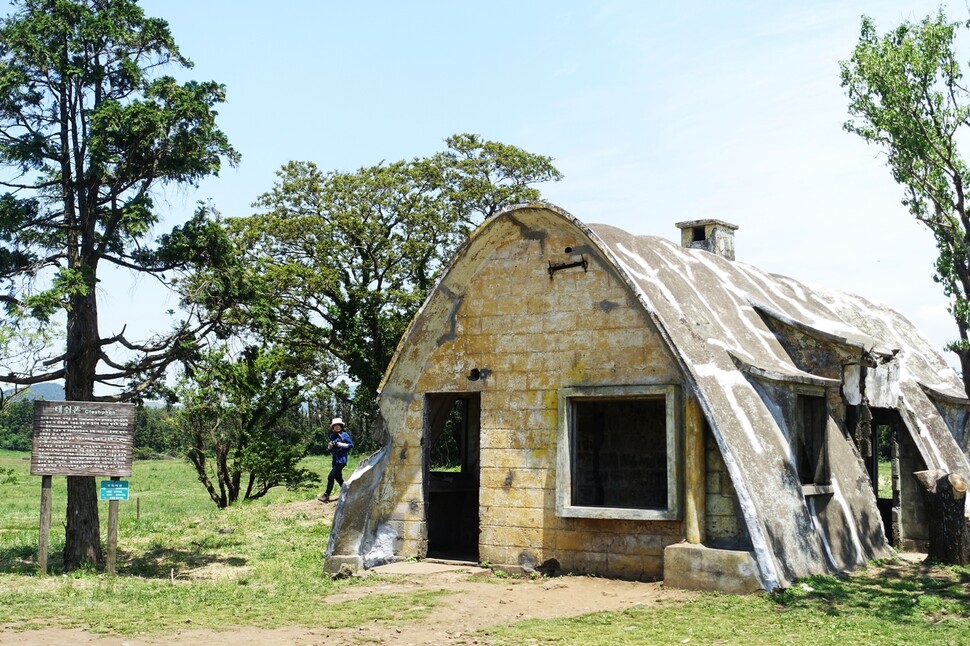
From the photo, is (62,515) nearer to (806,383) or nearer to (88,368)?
(88,368)

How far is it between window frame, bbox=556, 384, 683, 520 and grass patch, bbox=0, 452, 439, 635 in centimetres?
224

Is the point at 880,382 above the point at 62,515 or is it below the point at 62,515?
above

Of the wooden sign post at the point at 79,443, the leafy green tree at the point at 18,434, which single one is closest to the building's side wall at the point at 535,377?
the wooden sign post at the point at 79,443

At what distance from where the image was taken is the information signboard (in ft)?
45.5

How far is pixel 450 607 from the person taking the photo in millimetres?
10680

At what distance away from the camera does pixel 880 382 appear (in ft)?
45.8

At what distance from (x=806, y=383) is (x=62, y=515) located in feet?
64.4

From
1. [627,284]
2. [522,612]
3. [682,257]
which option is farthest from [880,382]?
[522,612]

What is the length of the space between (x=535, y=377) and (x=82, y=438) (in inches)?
249

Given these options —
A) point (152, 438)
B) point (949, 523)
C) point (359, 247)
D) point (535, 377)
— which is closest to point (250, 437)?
point (359, 247)

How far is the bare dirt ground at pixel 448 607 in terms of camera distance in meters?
9.07

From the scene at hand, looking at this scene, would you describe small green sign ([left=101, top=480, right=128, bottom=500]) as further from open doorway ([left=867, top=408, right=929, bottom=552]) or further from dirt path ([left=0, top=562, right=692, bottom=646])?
open doorway ([left=867, top=408, right=929, bottom=552])

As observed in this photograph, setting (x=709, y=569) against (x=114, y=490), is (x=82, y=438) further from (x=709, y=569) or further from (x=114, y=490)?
(x=709, y=569)

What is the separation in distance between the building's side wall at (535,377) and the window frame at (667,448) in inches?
5.3
